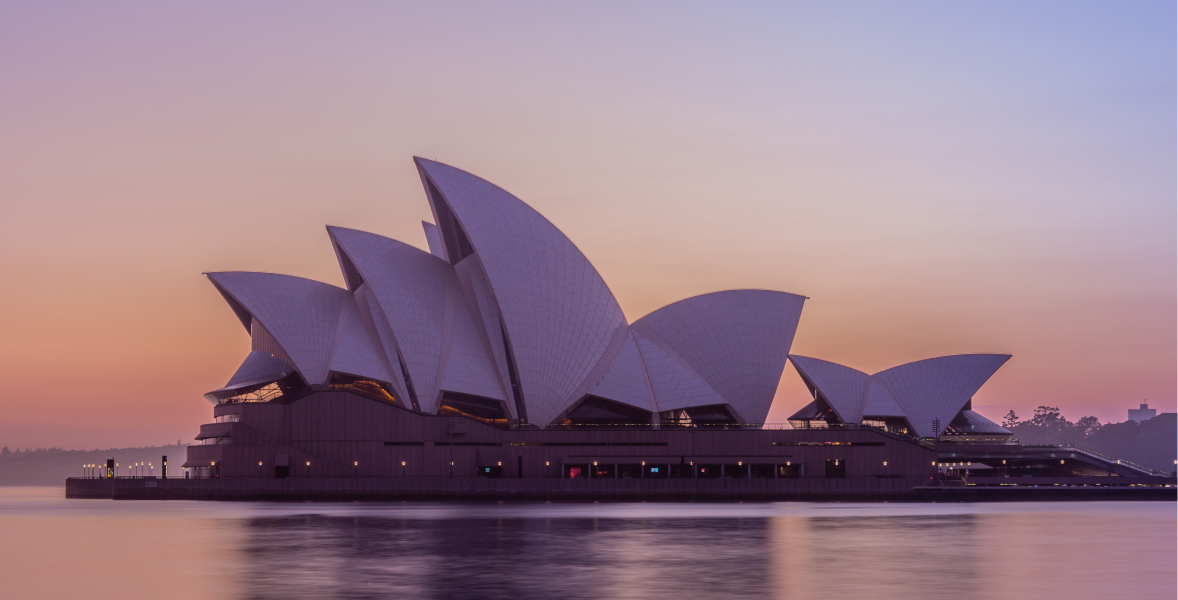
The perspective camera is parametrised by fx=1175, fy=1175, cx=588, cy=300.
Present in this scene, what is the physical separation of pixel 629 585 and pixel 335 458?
5032 centimetres

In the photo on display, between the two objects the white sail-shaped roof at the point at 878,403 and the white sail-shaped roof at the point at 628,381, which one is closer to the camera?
the white sail-shaped roof at the point at 628,381

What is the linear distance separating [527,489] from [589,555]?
132ft

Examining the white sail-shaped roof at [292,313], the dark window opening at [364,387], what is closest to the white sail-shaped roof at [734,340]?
the dark window opening at [364,387]

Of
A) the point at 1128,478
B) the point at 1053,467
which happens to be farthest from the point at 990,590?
the point at 1053,467

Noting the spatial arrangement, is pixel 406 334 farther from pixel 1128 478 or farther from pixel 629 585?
pixel 1128 478

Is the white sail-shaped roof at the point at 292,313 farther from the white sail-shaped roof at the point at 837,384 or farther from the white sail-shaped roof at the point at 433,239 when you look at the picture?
the white sail-shaped roof at the point at 837,384

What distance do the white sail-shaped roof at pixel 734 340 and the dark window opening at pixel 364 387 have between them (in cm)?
1888

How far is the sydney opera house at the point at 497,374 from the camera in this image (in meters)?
75.1

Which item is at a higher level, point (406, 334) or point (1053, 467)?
point (406, 334)

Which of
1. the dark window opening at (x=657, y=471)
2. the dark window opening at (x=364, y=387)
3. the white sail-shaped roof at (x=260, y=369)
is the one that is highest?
the white sail-shaped roof at (x=260, y=369)

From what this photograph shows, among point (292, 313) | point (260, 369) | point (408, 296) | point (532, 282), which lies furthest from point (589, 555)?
point (260, 369)

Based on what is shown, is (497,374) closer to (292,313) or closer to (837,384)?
(292,313)

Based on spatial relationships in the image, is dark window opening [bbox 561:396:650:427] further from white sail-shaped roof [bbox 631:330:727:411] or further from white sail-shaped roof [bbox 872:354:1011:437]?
white sail-shaped roof [bbox 872:354:1011:437]

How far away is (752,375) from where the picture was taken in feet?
276
